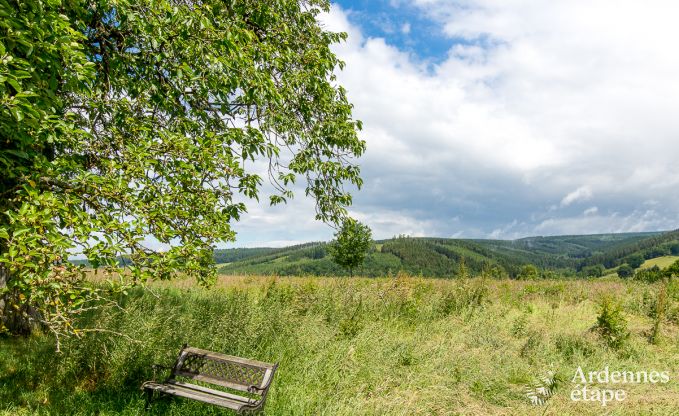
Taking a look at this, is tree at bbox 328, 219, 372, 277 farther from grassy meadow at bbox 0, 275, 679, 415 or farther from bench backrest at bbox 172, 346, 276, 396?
bench backrest at bbox 172, 346, 276, 396

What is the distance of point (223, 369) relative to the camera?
598cm

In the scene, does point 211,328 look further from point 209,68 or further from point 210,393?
point 209,68

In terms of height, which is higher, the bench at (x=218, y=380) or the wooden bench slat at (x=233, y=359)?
the wooden bench slat at (x=233, y=359)

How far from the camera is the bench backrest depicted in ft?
18.4

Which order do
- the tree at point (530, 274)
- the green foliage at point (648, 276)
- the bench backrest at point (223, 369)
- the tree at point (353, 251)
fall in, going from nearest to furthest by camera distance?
the bench backrest at point (223, 369) → the green foliage at point (648, 276) → the tree at point (530, 274) → the tree at point (353, 251)

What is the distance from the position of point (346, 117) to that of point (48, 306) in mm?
6600

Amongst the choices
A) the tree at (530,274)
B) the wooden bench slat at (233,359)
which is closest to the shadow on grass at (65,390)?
the wooden bench slat at (233,359)

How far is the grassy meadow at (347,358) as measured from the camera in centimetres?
566

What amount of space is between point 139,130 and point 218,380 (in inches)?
165

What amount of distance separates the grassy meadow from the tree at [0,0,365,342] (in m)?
1.35

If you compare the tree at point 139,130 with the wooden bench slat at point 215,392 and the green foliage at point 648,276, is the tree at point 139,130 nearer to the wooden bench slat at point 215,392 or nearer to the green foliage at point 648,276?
the wooden bench slat at point 215,392

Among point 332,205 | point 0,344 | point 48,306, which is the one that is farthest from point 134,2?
point 0,344

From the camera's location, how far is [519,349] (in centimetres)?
849

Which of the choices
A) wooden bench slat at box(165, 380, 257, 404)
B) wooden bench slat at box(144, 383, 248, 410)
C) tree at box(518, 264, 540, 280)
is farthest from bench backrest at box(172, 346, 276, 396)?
tree at box(518, 264, 540, 280)
